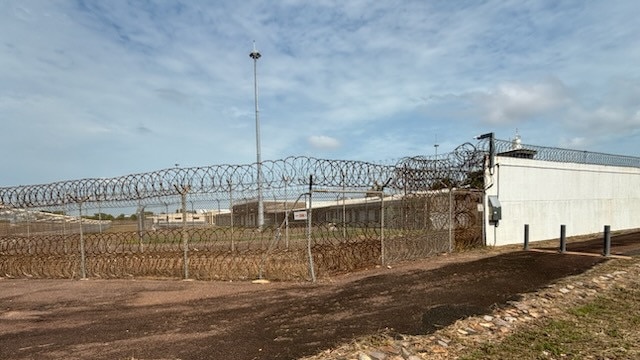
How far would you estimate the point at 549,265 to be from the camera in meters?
10.9

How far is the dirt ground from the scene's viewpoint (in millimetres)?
5535

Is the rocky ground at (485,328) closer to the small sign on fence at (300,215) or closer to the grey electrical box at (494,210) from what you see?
the small sign on fence at (300,215)

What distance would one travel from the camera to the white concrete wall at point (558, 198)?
1617 cm

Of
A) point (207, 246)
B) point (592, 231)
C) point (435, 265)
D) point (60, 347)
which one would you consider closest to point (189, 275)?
point (207, 246)

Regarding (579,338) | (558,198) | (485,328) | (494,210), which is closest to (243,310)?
(485,328)

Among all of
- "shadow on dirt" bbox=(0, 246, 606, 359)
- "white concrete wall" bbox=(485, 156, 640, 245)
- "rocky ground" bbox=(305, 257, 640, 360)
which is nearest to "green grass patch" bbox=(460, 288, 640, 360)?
"rocky ground" bbox=(305, 257, 640, 360)

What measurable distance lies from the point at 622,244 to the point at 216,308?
14459 millimetres

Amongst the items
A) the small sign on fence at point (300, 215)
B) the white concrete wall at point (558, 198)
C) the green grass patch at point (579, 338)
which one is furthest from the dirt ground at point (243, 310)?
the white concrete wall at point (558, 198)

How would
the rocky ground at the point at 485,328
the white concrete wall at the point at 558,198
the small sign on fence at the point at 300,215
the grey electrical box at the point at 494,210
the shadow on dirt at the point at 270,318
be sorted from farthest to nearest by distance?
the white concrete wall at the point at 558,198
the grey electrical box at the point at 494,210
the small sign on fence at the point at 300,215
the shadow on dirt at the point at 270,318
the rocky ground at the point at 485,328

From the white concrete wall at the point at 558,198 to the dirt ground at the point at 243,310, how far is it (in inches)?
196

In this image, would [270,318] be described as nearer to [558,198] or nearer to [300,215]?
[300,215]

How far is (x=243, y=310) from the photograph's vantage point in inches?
285

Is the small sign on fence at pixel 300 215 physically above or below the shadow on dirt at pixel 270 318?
above

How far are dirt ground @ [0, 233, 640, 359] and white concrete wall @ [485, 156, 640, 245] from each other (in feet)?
16.3
